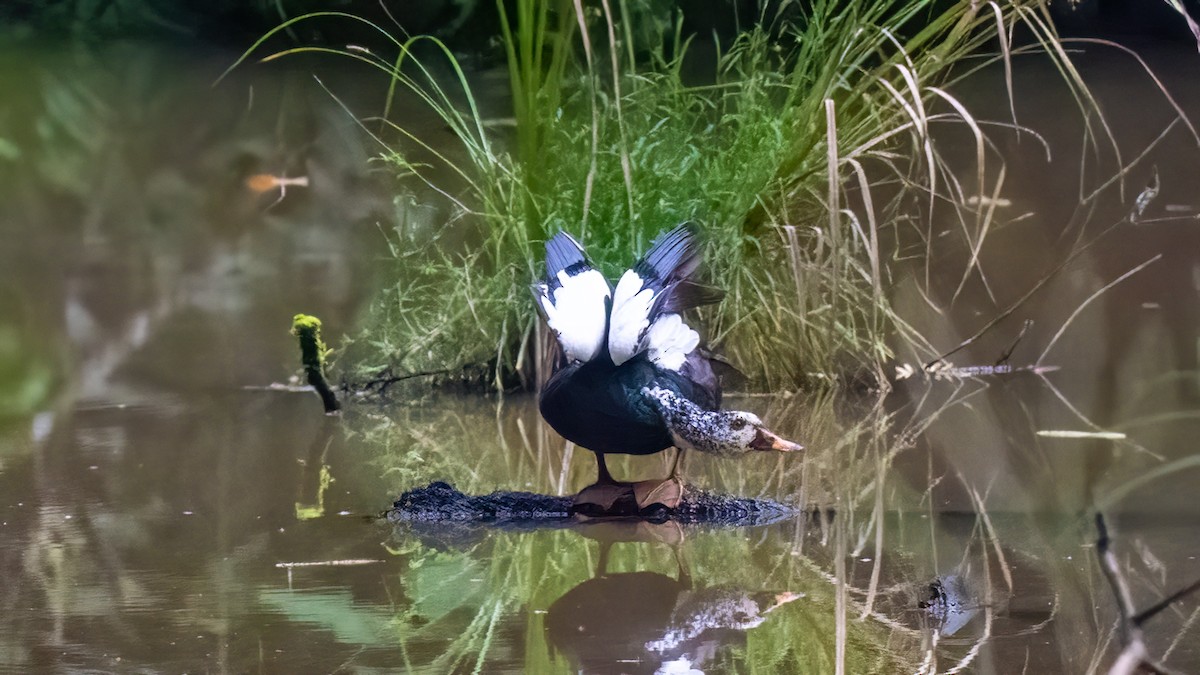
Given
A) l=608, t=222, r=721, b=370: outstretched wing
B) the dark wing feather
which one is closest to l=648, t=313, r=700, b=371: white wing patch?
l=608, t=222, r=721, b=370: outstretched wing

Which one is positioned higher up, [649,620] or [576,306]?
[576,306]

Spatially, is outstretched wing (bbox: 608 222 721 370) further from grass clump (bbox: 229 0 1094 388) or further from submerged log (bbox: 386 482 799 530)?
grass clump (bbox: 229 0 1094 388)

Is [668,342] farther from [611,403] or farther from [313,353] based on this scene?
[313,353]

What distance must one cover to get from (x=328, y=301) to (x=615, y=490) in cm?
177

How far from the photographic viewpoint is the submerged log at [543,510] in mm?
1371

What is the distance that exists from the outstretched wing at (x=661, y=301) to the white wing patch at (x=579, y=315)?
0.02m

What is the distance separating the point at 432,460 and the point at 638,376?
560mm

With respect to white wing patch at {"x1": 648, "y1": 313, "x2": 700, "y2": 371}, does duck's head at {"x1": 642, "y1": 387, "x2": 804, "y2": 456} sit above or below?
below

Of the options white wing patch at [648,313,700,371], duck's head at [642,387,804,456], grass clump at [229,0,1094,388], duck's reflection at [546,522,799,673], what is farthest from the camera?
grass clump at [229,0,1094,388]

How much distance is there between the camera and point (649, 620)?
0.98 metres

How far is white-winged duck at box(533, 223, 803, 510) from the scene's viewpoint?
4.12ft

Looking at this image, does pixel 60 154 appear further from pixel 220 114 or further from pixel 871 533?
pixel 871 533

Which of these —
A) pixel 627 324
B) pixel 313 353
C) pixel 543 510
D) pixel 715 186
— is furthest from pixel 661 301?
pixel 313 353

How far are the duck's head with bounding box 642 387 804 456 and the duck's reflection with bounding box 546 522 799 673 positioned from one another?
5.3 inches
